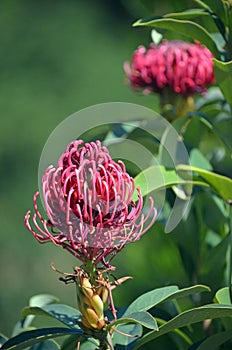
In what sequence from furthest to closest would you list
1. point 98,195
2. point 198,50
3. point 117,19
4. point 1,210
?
point 117,19
point 1,210
point 198,50
point 98,195

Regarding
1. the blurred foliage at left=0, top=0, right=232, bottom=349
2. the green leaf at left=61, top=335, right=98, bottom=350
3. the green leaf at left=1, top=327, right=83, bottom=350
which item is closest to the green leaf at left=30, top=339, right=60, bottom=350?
the green leaf at left=61, top=335, right=98, bottom=350

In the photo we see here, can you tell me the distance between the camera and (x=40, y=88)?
16.4ft

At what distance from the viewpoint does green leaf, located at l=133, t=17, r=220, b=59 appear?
3.66ft

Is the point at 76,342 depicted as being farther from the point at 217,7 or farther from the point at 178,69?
the point at 178,69

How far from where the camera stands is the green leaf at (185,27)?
1.11 m

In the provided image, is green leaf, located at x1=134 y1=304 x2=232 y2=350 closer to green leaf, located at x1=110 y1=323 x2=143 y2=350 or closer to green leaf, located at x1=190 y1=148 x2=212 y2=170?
green leaf, located at x1=110 y1=323 x2=143 y2=350

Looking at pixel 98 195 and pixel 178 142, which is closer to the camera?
pixel 98 195

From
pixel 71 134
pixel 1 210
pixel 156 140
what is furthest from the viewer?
pixel 1 210

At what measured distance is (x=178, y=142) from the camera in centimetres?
124

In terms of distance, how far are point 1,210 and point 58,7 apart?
2205 mm

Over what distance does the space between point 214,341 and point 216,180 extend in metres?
0.22

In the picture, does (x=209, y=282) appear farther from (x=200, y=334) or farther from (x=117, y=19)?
(x=117, y=19)

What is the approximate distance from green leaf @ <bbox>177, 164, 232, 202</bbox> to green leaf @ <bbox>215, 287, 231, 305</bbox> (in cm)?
14

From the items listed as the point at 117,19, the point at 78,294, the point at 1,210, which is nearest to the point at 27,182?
the point at 1,210
